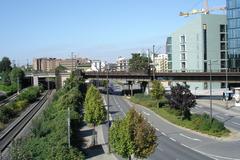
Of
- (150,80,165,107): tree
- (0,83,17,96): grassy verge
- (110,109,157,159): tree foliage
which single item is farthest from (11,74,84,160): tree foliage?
(0,83,17,96): grassy verge

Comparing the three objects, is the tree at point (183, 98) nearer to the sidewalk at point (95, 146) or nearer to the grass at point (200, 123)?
the grass at point (200, 123)

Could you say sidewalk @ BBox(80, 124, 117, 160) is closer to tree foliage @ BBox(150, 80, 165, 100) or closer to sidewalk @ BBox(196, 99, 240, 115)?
tree foliage @ BBox(150, 80, 165, 100)

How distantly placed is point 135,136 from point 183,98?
2976 cm

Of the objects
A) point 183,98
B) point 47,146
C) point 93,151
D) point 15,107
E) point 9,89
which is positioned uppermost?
point 183,98

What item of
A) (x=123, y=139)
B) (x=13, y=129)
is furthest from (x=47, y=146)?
(x=13, y=129)

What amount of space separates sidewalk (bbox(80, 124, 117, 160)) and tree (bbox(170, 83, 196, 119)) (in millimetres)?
11218

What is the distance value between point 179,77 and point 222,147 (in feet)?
188

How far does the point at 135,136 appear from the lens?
29641mm

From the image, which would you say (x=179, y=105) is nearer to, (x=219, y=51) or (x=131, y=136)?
(x=131, y=136)

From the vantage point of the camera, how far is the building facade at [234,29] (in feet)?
391

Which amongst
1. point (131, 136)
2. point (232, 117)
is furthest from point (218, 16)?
point (131, 136)

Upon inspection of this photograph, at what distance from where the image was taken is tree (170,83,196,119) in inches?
2286

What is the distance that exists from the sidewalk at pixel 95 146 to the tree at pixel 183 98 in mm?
11218

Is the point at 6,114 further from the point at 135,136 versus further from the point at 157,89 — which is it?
the point at 135,136
